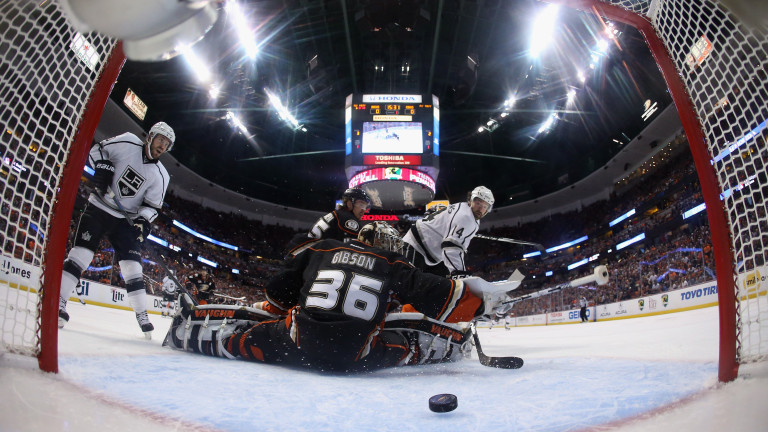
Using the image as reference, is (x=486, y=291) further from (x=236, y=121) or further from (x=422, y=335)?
(x=236, y=121)

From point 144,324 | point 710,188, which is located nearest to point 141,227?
point 144,324

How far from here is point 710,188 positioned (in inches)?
55.5

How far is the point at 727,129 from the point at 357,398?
1.63m

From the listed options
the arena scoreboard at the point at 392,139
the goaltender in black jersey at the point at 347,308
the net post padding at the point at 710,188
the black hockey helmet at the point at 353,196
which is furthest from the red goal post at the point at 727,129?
the arena scoreboard at the point at 392,139

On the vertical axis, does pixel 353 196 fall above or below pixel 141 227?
above

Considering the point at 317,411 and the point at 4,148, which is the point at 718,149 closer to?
the point at 317,411

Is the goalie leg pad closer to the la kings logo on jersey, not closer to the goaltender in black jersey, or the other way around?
the goaltender in black jersey

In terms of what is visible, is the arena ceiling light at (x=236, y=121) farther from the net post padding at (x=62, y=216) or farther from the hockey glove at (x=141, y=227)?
the net post padding at (x=62, y=216)

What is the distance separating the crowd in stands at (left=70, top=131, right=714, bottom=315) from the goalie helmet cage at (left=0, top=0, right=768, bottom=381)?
25.9ft

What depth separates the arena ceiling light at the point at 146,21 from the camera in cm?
66

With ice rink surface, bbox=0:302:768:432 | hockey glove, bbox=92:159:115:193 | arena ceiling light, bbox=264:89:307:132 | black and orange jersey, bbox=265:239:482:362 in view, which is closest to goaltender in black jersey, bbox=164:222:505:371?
black and orange jersey, bbox=265:239:482:362

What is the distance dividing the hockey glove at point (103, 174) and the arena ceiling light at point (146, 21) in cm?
290

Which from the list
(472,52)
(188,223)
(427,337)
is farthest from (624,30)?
(188,223)

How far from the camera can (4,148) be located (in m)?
1.27
